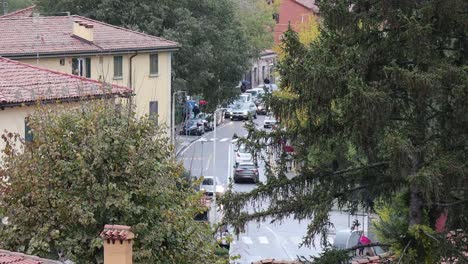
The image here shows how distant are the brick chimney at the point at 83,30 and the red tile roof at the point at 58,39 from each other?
0.22 meters

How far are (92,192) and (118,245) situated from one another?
5190mm

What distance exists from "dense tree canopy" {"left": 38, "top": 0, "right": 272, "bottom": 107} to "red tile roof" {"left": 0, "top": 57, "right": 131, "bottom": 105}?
2774 cm

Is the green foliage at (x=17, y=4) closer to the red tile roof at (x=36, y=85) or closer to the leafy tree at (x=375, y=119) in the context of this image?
the red tile roof at (x=36, y=85)

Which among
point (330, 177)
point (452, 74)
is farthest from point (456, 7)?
point (330, 177)

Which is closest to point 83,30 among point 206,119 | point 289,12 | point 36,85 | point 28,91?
point 36,85

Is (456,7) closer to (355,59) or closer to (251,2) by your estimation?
(355,59)

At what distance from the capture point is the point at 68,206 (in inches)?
736

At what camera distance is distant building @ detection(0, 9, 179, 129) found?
4625 centimetres

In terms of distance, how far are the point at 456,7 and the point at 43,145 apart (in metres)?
7.85

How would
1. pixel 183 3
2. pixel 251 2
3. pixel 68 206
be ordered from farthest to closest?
pixel 251 2 → pixel 183 3 → pixel 68 206

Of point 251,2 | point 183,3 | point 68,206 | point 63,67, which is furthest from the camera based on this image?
point 251,2

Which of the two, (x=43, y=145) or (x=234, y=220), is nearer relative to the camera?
(x=43, y=145)

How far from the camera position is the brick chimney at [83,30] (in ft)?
160

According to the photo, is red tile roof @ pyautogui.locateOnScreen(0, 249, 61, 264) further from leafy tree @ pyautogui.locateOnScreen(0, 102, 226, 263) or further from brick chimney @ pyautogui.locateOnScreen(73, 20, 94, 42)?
brick chimney @ pyautogui.locateOnScreen(73, 20, 94, 42)
